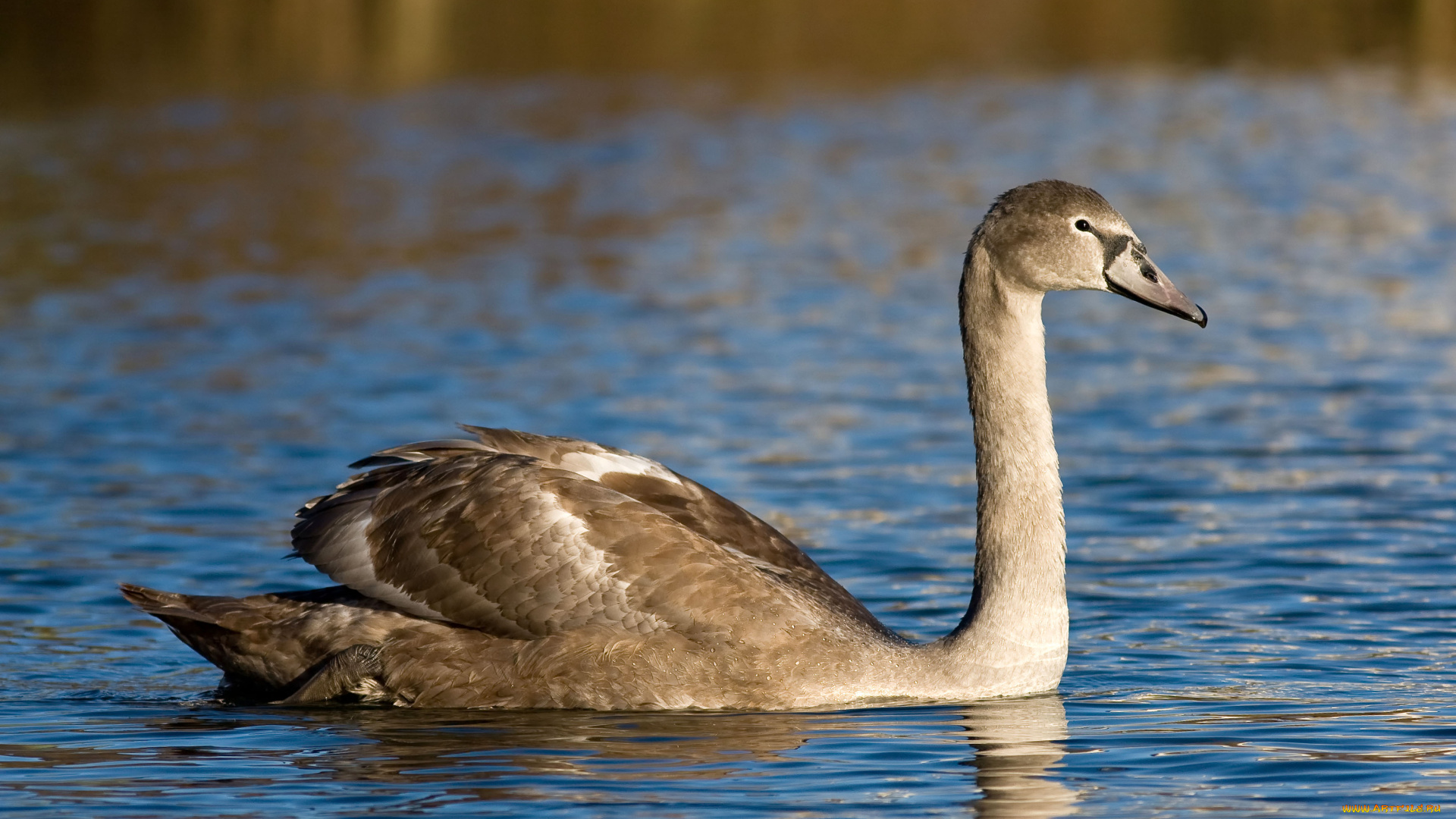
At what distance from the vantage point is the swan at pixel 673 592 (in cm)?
859

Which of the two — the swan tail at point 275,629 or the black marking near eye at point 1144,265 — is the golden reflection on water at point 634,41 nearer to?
the swan tail at point 275,629

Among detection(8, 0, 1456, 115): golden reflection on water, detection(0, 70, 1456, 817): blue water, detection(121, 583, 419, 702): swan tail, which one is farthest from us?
detection(8, 0, 1456, 115): golden reflection on water

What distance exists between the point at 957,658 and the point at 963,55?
105ft

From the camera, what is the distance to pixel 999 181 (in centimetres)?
2583

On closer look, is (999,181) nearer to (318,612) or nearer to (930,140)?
(930,140)

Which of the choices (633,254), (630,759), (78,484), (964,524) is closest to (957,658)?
(630,759)

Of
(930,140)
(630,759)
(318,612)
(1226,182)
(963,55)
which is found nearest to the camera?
(630,759)

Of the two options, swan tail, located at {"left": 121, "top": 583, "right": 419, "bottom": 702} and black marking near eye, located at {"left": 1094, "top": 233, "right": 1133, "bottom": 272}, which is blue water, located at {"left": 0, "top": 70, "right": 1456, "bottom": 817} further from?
black marking near eye, located at {"left": 1094, "top": 233, "right": 1133, "bottom": 272}

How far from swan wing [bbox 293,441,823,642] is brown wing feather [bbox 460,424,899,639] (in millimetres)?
186

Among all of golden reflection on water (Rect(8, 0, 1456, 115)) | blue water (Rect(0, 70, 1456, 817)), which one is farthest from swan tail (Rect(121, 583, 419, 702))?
golden reflection on water (Rect(8, 0, 1456, 115))

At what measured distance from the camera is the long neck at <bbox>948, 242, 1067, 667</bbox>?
8578mm

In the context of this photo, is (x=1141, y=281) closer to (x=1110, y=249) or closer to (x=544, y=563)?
(x=1110, y=249)

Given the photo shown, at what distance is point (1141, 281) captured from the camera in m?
8.62

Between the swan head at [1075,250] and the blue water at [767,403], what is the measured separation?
1687mm
